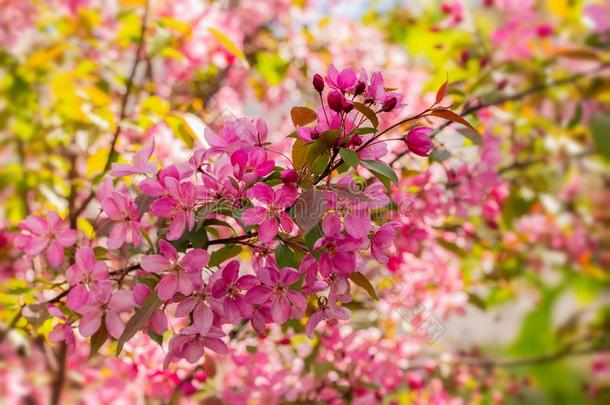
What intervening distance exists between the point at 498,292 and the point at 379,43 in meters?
0.82

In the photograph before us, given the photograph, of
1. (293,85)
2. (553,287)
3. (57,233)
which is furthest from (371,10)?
(553,287)

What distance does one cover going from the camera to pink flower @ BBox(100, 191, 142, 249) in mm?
668

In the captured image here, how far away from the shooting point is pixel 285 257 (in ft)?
2.05

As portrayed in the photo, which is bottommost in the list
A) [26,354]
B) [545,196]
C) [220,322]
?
[26,354]

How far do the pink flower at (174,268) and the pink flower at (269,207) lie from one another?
61 millimetres

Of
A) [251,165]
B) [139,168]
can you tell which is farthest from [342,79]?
[139,168]

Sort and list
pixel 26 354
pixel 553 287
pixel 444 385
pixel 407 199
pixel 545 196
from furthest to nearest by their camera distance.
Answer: pixel 553 287 < pixel 545 196 < pixel 444 385 < pixel 26 354 < pixel 407 199

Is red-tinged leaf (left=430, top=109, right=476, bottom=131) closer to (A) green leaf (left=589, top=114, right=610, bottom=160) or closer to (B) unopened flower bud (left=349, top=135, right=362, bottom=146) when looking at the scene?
(B) unopened flower bud (left=349, top=135, right=362, bottom=146)

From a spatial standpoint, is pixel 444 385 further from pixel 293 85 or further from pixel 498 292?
pixel 293 85

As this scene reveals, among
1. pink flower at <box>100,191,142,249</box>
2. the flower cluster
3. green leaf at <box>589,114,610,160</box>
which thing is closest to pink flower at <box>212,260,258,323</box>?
the flower cluster

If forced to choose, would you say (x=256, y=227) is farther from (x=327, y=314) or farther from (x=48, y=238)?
(x=48, y=238)

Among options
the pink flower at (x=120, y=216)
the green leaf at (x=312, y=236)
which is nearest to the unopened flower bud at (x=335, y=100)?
the green leaf at (x=312, y=236)

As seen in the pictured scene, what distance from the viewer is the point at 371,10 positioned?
6.40 feet

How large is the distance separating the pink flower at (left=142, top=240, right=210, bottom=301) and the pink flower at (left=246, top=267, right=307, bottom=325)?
2.1 inches
